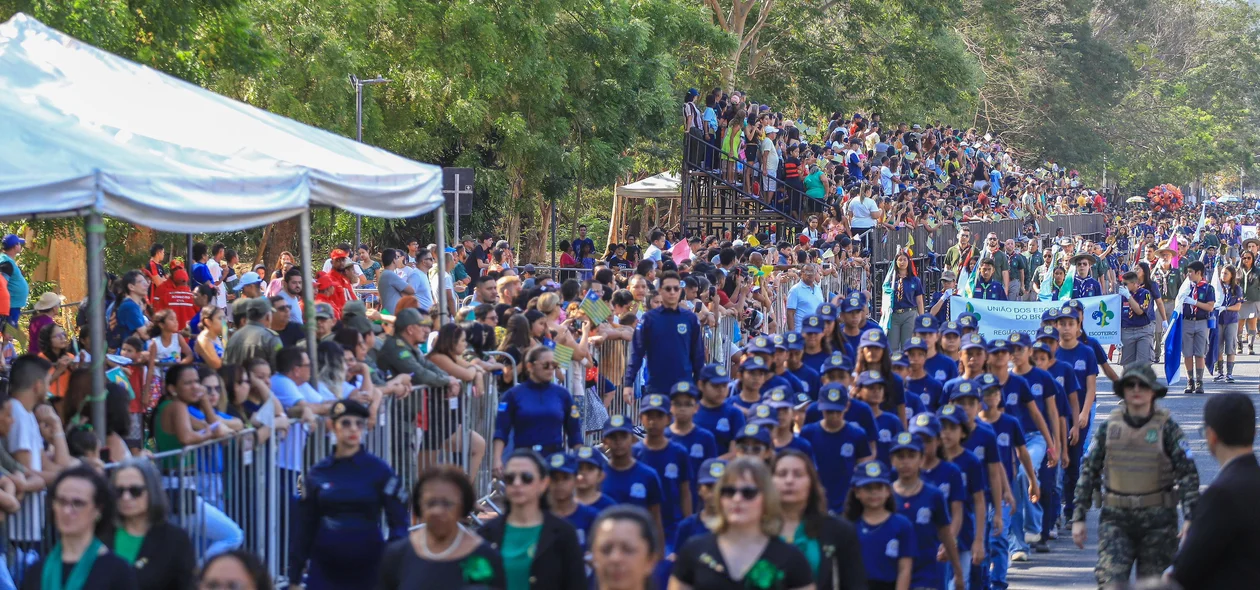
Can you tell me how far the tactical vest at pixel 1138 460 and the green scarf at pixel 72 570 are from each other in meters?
5.29

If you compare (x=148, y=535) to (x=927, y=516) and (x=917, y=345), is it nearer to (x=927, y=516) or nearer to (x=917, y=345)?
(x=927, y=516)

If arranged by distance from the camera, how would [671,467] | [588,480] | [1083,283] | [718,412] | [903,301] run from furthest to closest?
[1083,283] < [903,301] < [718,412] < [671,467] < [588,480]

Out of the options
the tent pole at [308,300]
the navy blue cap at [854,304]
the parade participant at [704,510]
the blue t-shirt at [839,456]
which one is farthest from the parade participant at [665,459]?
the navy blue cap at [854,304]

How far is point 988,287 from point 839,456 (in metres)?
12.5

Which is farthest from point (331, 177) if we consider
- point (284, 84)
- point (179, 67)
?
point (284, 84)

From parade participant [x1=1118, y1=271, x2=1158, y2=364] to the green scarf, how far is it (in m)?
15.3

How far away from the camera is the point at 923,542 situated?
328 inches

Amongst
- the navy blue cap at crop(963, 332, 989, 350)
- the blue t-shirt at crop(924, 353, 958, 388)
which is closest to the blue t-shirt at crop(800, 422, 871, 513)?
the navy blue cap at crop(963, 332, 989, 350)

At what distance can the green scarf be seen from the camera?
584 centimetres

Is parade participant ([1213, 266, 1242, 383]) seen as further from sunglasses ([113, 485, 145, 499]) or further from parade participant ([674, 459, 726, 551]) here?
sunglasses ([113, 485, 145, 499])

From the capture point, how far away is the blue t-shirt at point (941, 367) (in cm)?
1233

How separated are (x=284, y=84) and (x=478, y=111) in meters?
3.05

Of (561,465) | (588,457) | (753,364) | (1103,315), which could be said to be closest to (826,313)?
(753,364)

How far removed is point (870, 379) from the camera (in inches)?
404
